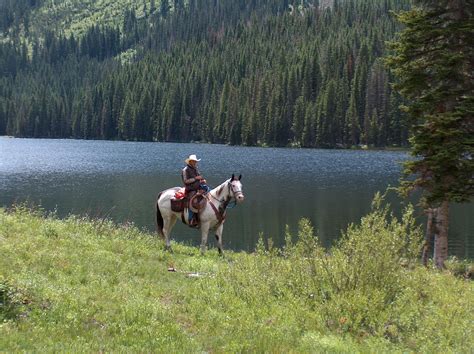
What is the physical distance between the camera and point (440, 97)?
19375mm

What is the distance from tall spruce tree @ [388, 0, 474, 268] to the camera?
740 inches

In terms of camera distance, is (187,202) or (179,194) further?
(179,194)

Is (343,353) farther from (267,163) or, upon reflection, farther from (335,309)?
(267,163)

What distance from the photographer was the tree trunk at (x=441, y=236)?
19.6 meters

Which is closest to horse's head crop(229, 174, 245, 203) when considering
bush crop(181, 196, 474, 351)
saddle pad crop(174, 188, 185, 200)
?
saddle pad crop(174, 188, 185, 200)

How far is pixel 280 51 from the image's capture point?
18275cm

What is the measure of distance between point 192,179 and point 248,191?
36949 millimetres

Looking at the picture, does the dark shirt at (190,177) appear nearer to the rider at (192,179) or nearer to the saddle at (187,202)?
the rider at (192,179)

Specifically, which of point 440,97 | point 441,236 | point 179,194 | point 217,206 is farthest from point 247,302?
point 440,97

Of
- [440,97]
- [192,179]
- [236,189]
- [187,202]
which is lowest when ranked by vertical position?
[187,202]

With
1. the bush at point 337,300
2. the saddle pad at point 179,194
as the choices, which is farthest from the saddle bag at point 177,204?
the bush at point 337,300

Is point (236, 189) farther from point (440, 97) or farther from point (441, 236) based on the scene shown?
point (440, 97)

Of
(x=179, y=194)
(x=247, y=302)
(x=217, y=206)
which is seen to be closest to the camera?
(x=247, y=302)

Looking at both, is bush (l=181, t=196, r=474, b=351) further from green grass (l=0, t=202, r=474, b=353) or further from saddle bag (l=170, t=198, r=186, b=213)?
saddle bag (l=170, t=198, r=186, b=213)
